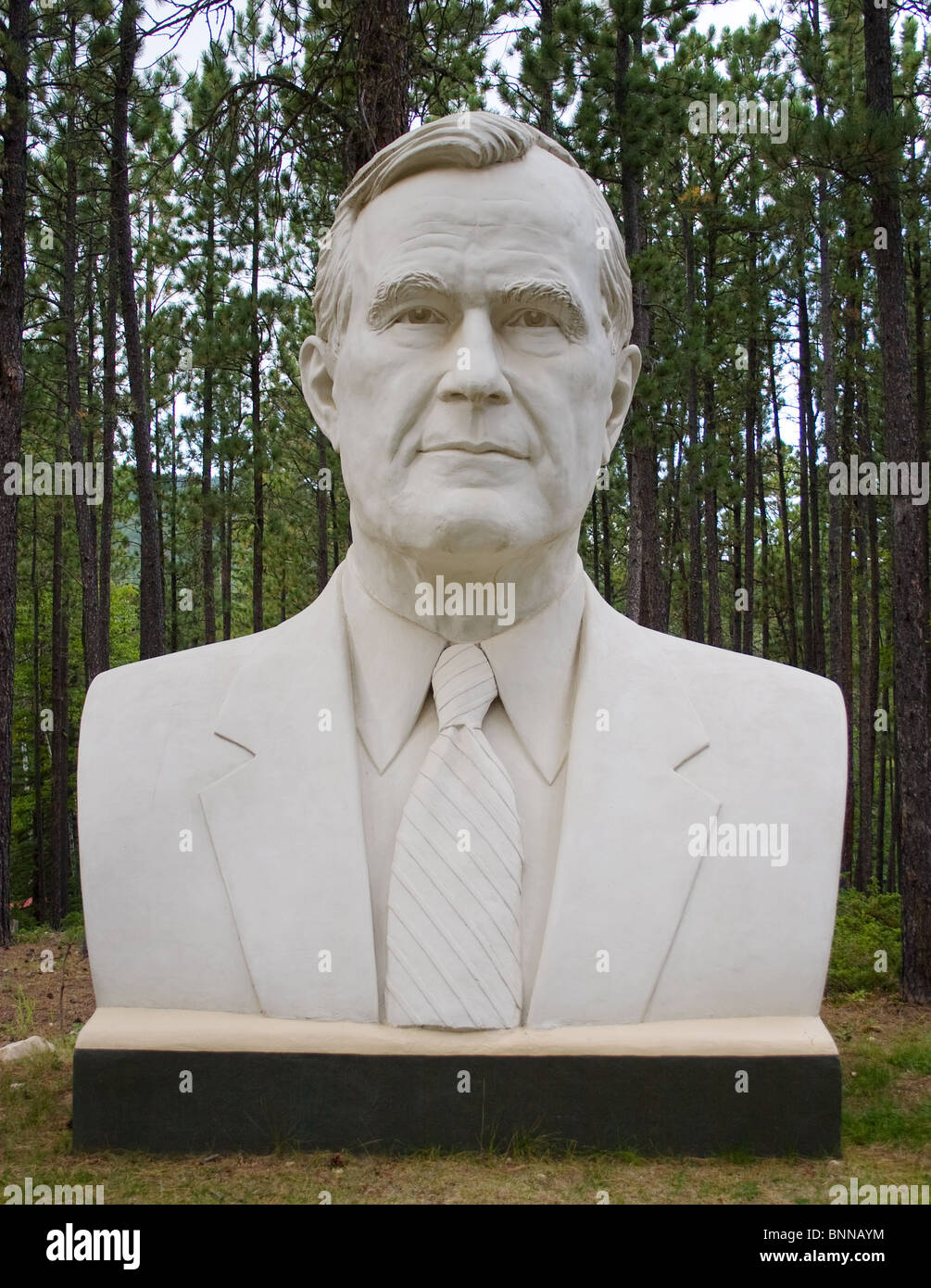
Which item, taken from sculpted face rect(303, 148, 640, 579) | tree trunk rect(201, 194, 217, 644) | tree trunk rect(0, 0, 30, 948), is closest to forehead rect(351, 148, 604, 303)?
sculpted face rect(303, 148, 640, 579)

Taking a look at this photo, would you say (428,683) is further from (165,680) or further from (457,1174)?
(457,1174)

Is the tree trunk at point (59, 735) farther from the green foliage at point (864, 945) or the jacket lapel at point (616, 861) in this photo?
the jacket lapel at point (616, 861)

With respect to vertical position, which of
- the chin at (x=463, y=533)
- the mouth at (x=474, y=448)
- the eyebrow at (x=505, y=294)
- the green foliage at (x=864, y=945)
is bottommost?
the green foliage at (x=864, y=945)

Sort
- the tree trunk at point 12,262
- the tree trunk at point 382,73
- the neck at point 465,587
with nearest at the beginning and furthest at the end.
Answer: the neck at point 465,587, the tree trunk at point 382,73, the tree trunk at point 12,262

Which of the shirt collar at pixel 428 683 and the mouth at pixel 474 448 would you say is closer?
the mouth at pixel 474 448

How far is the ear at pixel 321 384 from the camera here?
4.32 meters

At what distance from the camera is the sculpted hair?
390 centimetres

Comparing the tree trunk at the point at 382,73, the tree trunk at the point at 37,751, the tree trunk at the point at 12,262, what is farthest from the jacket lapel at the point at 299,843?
the tree trunk at the point at 37,751

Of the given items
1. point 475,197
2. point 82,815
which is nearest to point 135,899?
point 82,815

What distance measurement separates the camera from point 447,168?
3.94 m

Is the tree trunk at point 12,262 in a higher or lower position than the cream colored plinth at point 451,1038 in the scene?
higher

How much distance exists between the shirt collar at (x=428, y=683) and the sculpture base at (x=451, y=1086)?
83 centimetres

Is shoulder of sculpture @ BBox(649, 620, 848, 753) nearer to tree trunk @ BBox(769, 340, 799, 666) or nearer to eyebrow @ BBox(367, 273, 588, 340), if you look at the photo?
eyebrow @ BBox(367, 273, 588, 340)

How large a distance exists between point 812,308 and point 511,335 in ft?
44.9
